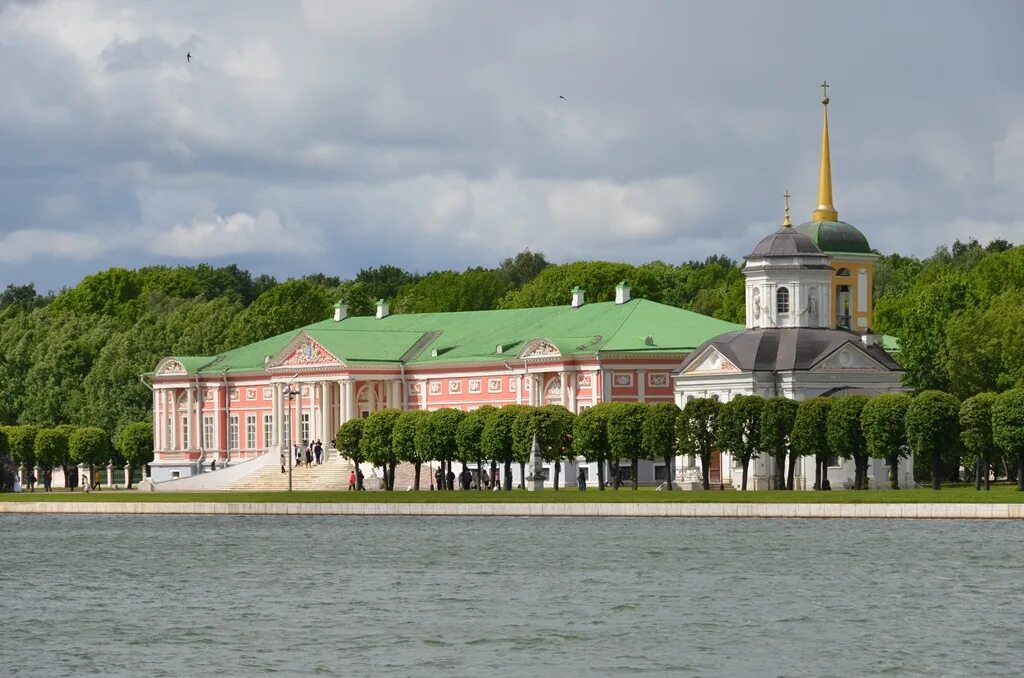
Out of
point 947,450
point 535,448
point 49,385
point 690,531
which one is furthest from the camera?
point 49,385

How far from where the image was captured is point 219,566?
6359cm

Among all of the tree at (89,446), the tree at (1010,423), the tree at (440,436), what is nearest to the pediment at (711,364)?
the tree at (440,436)

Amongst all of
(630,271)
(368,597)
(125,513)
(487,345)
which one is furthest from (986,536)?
(630,271)

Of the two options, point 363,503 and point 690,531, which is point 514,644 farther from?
point 363,503

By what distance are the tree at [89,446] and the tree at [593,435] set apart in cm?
3588

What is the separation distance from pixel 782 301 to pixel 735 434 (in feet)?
43.4

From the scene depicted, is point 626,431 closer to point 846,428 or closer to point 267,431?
point 846,428

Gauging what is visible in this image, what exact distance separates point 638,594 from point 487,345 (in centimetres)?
5998

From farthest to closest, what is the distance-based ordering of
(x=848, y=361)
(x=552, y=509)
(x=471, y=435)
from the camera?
(x=848, y=361) → (x=471, y=435) → (x=552, y=509)

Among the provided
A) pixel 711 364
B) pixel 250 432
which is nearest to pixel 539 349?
pixel 711 364

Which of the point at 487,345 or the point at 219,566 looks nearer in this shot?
the point at 219,566

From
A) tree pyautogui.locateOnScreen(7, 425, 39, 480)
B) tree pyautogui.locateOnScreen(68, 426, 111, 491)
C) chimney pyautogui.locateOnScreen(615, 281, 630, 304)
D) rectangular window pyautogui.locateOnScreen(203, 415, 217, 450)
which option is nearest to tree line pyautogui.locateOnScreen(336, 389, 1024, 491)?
chimney pyautogui.locateOnScreen(615, 281, 630, 304)

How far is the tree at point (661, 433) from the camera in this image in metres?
87.8

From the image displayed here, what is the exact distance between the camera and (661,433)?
288 feet
